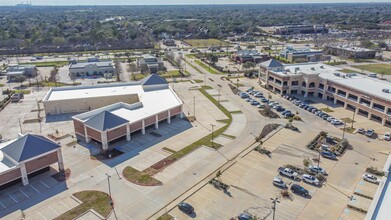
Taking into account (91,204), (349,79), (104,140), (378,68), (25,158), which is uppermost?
(349,79)

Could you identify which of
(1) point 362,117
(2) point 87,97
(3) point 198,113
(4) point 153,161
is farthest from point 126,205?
(1) point 362,117

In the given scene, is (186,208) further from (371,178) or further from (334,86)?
(334,86)

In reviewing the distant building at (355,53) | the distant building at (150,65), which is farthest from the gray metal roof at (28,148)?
the distant building at (355,53)

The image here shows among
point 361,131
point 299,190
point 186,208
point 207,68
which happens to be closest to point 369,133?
point 361,131

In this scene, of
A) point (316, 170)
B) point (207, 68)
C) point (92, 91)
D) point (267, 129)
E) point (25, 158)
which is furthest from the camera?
point (207, 68)

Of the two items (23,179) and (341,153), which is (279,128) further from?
(23,179)

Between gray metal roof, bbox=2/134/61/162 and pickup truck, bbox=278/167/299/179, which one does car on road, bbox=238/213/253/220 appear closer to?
pickup truck, bbox=278/167/299/179

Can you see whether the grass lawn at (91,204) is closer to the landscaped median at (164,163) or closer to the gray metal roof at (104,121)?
the landscaped median at (164,163)
